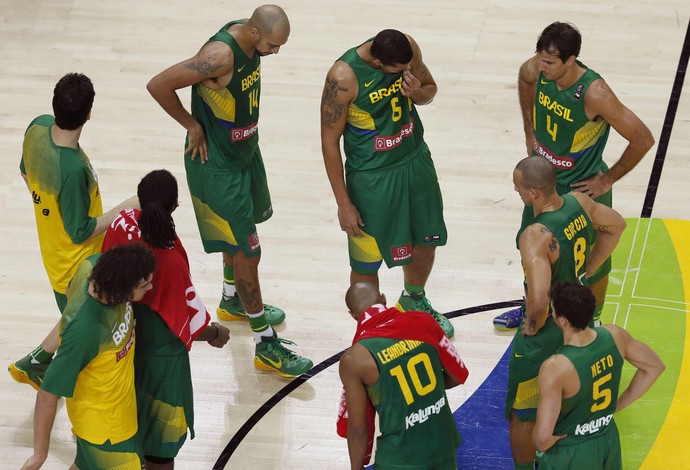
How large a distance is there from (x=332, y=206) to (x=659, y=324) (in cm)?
245

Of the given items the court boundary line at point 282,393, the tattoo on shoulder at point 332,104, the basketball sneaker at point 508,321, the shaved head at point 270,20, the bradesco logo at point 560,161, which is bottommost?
the court boundary line at point 282,393

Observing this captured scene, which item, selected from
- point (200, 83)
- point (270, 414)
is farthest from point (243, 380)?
point (200, 83)

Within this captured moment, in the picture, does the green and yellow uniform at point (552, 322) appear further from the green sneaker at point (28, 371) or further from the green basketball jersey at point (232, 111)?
the green sneaker at point (28, 371)

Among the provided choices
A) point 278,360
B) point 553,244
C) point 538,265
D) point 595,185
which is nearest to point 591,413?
point 538,265

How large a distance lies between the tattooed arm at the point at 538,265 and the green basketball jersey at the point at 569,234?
0.05m

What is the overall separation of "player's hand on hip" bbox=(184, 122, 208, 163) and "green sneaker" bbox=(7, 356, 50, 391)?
4.76 ft

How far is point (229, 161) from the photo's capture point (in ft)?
20.7

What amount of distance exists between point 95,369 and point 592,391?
2.11 m

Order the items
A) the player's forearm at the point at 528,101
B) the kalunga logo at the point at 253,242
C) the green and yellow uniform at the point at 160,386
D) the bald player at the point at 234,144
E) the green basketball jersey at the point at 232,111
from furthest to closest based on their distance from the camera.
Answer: the player's forearm at the point at 528,101, the kalunga logo at the point at 253,242, the green basketball jersey at the point at 232,111, the bald player at the point at 234,144, the green and yellow uniform at the point at 160,386

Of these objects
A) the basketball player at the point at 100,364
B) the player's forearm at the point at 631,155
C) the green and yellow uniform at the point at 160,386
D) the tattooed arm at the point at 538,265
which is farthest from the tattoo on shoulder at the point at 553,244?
the basketball player at the point at 100,364

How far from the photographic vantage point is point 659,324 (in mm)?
6777

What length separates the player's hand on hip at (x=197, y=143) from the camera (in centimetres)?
618

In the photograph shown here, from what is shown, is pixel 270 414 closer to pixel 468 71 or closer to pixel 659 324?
pixel 659 324

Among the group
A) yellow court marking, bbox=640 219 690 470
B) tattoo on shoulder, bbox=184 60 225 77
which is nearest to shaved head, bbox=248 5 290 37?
tattoo on shoulder, bbox=184 60 225 77
